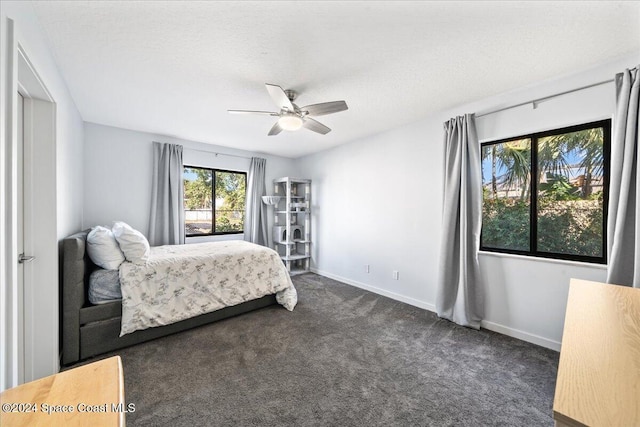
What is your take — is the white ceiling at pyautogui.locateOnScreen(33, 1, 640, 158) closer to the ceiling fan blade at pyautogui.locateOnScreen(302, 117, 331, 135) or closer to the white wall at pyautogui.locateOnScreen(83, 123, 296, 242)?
the ceiling fan blade at pyautogui.locateOnScreen(302, 117, 331, 135)

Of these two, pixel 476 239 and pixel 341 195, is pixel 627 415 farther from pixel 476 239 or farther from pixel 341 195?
pixel 341 195

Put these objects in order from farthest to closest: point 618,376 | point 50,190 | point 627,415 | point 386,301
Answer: point 386,301 < point 50,190 < point 618,376 < point 627,415

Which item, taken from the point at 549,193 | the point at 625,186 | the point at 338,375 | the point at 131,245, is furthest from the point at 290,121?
the point at 625,186

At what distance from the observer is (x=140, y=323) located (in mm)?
2363

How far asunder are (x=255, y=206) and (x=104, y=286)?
282 cm

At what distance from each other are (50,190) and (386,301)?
11.8ft

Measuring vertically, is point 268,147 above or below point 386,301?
above

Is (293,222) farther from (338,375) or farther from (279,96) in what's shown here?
(338,375)

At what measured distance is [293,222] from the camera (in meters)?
5.43

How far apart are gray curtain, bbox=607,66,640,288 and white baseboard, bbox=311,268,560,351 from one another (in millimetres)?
800

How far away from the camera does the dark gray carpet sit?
1594 mm

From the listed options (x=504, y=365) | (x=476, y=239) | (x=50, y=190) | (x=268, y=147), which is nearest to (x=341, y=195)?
(x=268, y=147)

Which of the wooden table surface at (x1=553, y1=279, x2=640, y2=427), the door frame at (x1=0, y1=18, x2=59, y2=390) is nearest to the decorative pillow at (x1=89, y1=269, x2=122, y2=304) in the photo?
the door frame at (x1=0, y1=18, x2=59, y2=390)

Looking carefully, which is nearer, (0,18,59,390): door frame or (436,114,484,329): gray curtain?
(0,18,59,390): door frame
